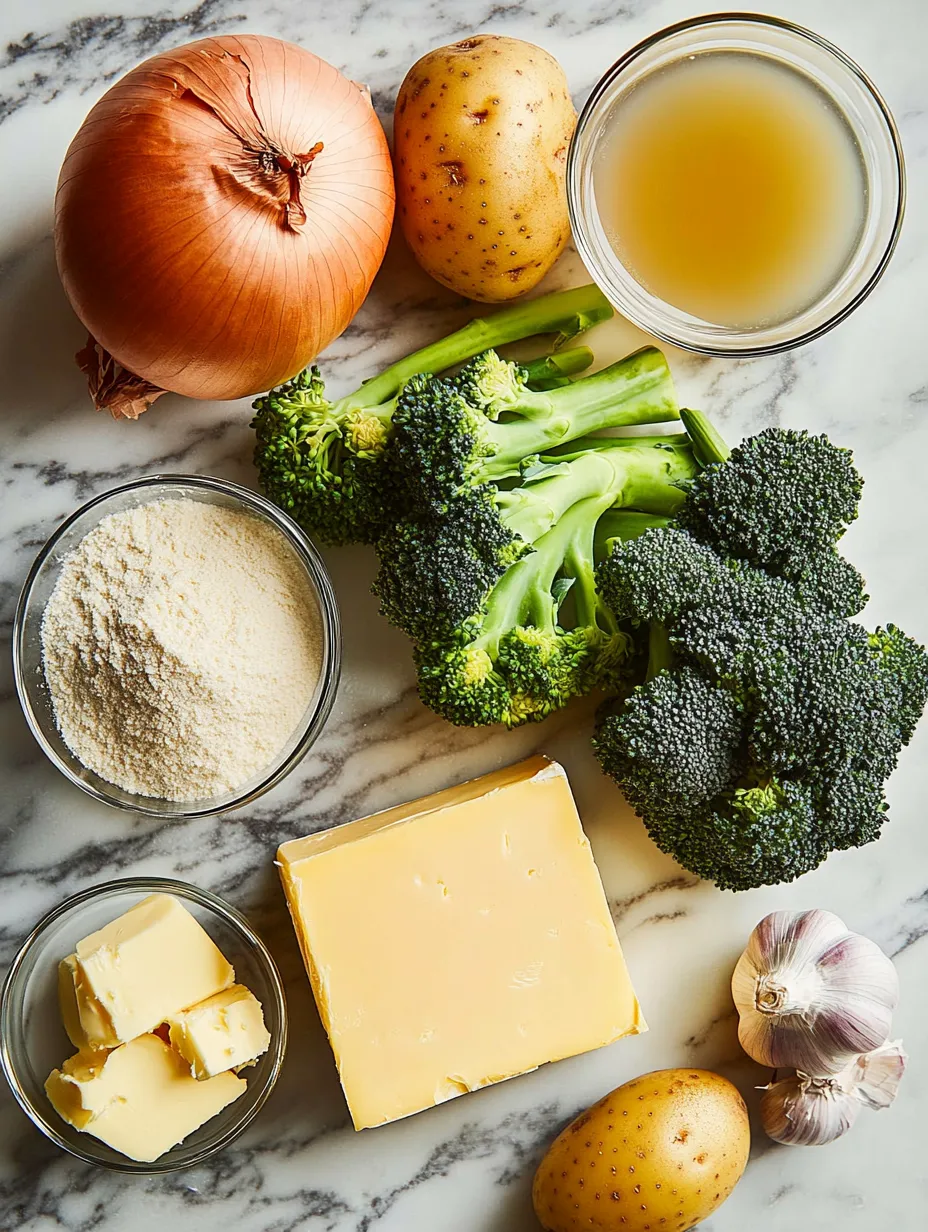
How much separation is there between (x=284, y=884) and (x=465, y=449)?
24.9 inches

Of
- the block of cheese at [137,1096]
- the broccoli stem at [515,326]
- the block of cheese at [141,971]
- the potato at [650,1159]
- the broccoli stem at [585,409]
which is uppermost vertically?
the broccoli stem at [515,326]

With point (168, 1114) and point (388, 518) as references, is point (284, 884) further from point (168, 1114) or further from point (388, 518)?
point (388, 518)

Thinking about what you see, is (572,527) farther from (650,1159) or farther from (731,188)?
(650,1159)

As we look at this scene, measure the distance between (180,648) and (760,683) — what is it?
0.73m

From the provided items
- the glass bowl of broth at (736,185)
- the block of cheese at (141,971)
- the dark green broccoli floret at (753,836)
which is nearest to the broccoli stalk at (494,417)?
the glass bowl of broth at (736,185)

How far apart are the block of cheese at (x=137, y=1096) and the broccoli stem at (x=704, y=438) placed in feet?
3.48

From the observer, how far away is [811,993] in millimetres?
1470

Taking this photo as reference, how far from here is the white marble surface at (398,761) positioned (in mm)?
1524

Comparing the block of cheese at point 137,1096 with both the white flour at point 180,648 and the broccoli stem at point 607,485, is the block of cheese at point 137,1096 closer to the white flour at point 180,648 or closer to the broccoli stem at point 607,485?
the white flour at point 180,648

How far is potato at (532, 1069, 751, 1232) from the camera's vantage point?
144 cm

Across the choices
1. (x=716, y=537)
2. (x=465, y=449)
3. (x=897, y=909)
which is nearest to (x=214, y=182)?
(x=465, y=449)

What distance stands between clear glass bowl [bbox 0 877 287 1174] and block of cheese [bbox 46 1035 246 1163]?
0.03 m

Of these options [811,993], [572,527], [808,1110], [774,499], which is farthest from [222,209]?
[808,1110]

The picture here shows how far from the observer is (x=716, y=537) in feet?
4.63
